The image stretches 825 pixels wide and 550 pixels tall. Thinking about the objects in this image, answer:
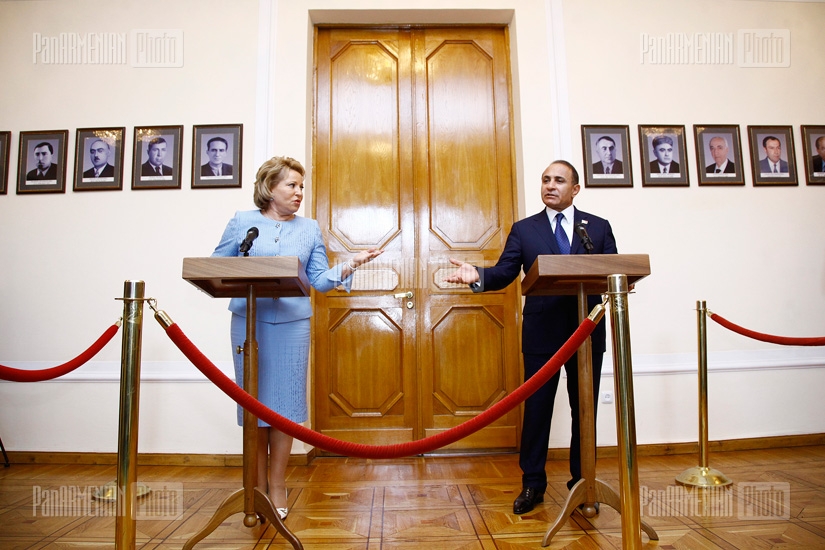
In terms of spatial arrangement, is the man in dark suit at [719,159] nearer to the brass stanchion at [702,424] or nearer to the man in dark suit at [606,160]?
the man in dark suit at [606,160]

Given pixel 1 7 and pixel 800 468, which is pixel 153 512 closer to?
pixel 800 468

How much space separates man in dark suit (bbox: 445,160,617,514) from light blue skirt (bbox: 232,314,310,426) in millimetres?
795

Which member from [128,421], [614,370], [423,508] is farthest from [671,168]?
[128,421]

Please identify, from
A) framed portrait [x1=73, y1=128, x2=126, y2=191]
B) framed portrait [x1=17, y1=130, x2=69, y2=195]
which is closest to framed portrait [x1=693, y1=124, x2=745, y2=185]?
framed portrait [x1=73, y1=128, x2=126, y2=191]

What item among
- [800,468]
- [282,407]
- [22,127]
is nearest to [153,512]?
[282,407]

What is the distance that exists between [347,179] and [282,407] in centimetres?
206

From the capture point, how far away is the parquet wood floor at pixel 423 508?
207 cm

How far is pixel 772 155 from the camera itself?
3.91 meters

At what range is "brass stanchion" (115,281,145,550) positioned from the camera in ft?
4.83

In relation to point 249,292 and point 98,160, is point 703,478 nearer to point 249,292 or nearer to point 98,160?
point 249,292

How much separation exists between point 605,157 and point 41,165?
12.5ft

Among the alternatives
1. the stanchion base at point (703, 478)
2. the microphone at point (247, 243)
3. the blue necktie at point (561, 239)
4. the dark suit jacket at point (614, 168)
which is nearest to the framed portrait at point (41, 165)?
the microphone at point (247, 243)

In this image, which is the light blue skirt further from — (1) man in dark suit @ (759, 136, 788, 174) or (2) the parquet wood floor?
(1) man in dark suit @ (759, 136, 788, 174)

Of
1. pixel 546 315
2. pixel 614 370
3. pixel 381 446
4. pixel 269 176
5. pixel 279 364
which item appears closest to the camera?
pixel 381 446
